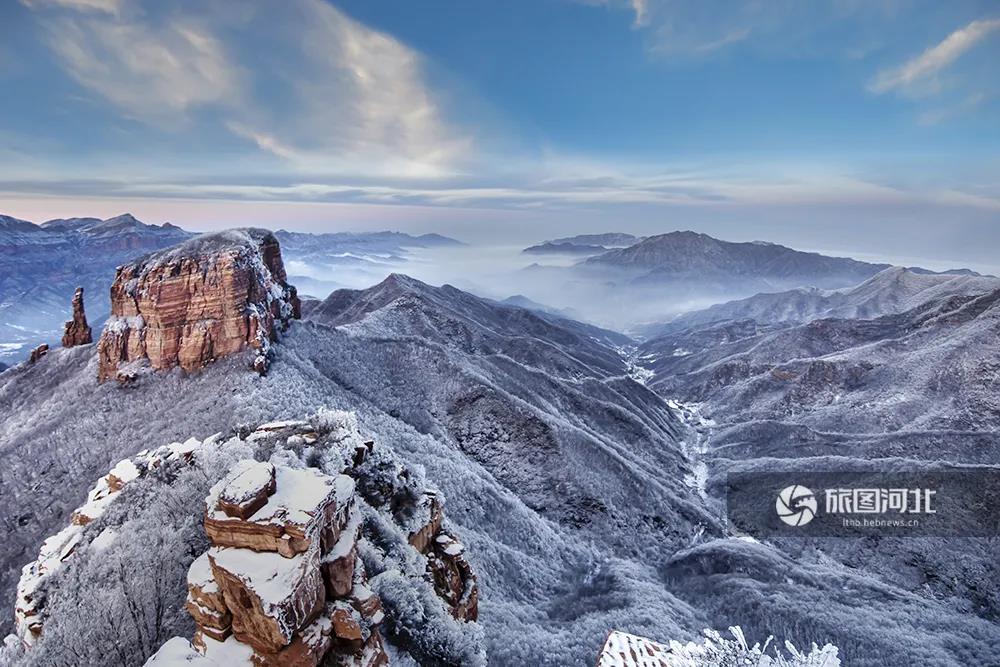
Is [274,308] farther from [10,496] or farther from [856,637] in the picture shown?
[856,637]

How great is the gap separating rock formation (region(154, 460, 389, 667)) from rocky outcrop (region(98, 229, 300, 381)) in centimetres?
4257

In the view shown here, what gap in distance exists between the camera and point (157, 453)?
34.5 metres

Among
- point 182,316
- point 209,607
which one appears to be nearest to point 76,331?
point 182,316

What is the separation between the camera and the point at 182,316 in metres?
55.0

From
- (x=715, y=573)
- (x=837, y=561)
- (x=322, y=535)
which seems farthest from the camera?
(x=837, y=561)

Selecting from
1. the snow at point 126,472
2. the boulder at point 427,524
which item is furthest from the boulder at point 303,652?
the snow at point 126,472

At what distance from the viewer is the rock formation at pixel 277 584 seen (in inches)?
533

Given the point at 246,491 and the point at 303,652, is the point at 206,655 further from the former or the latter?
the point at 246,491

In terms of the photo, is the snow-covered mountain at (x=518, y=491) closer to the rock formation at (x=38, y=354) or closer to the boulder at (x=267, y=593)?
the rock formation at (x=38, y=354)

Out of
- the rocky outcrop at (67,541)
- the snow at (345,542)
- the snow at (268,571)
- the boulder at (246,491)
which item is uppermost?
the boulder at (246,491)

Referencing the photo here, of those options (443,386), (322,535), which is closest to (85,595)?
(322,535)

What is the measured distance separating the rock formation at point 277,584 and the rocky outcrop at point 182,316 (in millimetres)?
42570

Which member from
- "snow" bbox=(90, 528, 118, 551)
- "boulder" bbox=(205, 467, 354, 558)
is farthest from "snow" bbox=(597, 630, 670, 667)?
"snow" bbox=(90, 528, 118, 551)

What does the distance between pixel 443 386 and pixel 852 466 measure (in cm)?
6092
